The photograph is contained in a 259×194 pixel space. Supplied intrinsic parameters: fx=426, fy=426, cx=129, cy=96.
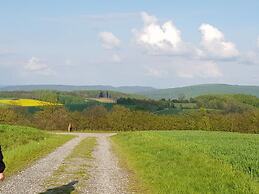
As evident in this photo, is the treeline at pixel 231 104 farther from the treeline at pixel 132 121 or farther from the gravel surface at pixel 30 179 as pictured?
the gravel surface at pixel 30 179

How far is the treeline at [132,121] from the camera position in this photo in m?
77.8

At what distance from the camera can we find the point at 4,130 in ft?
138

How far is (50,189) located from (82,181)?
78.9 inches

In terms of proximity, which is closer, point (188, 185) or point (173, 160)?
point (188, 185)

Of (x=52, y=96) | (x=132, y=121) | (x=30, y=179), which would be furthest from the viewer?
(x=52, y=96)

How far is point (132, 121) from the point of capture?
80.4 m

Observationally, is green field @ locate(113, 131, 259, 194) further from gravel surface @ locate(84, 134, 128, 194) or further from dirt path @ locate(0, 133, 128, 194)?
dirt path @ locate(0, 133, 128, 194)

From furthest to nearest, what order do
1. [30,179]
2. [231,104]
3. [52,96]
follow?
[231,104]
[52,96]
[30,179]

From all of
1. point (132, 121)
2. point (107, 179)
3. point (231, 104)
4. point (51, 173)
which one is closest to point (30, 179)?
point (51, 173)

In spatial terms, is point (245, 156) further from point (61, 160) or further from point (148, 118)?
point (148, 118)

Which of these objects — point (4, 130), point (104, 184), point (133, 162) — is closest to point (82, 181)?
point (104, 184)

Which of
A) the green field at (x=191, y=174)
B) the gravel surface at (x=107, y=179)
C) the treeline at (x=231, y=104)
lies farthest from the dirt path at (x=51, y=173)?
the treeline at (x=231, y=104)

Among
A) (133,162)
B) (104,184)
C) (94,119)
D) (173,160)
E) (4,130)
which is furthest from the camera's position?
(94,119)

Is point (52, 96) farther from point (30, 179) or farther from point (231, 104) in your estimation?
point (30, 179)
